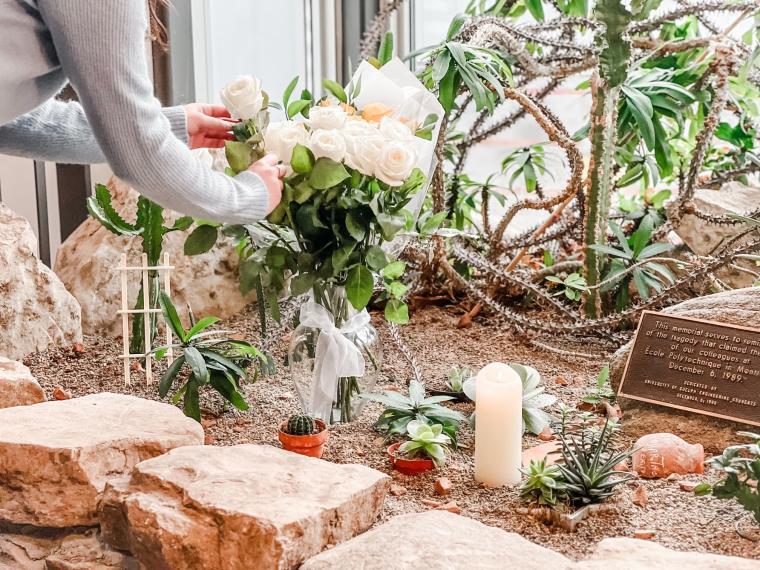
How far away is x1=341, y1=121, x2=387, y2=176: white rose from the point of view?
67.9 inches

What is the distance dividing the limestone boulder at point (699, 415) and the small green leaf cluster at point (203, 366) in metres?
0.93

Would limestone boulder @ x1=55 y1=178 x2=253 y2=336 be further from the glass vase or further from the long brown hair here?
the glass vase

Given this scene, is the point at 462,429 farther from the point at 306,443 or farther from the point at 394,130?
the point at 394,130

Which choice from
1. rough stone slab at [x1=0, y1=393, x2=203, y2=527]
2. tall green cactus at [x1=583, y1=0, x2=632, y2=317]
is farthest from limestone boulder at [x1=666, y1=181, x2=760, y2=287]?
rough stone slab at [x1=0, y1=393, x2=203, y2=527]

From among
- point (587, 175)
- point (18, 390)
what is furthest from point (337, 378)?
point (587, 175)

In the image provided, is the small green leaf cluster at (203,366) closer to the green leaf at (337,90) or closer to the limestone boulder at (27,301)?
the limestone boulder at (27,301)

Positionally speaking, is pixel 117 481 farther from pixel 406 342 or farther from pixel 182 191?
pixel 406 342

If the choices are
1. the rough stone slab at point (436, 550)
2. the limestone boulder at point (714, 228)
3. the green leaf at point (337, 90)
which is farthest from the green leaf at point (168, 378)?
the limestone boulder at point (714, 228)

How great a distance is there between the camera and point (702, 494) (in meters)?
1.60

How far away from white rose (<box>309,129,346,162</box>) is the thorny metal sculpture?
92 cm

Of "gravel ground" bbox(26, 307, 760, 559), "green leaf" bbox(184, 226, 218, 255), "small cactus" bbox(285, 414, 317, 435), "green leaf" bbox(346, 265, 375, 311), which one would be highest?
"green leaf" bbox(184, 226, 218, 255)

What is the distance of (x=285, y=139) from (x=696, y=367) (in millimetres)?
1089

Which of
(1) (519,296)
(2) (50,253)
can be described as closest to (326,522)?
(1) (519,296)

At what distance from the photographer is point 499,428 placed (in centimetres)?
177
